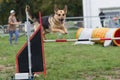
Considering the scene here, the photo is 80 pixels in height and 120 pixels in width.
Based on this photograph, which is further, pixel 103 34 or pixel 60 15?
pixel 103 34

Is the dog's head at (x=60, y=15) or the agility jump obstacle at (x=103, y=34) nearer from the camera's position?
the dog's head at (x=60, y=15)

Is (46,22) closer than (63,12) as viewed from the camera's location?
No

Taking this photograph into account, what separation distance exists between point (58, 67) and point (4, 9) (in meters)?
49.0

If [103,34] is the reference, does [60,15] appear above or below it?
above

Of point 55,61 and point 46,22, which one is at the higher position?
point 46,22

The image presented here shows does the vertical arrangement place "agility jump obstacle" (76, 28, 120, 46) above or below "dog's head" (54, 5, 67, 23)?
below

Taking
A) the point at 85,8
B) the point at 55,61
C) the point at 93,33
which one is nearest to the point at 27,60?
the point at 55,61

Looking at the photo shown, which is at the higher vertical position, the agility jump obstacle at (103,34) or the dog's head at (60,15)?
the dog's head at (60,15)

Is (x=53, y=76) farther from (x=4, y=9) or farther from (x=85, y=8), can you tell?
(x=4, y=9)

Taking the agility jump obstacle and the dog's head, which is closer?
the dog's head

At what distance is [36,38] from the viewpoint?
25.4 feet

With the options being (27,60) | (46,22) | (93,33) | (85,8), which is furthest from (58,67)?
(85,8)

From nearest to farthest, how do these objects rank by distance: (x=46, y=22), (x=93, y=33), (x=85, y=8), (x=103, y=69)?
(x=103, y=69)
(x=46, y=22)
(x=93, y=33)
(x=85, y=8)

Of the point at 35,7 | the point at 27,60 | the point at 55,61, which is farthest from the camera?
the point at 35,7
